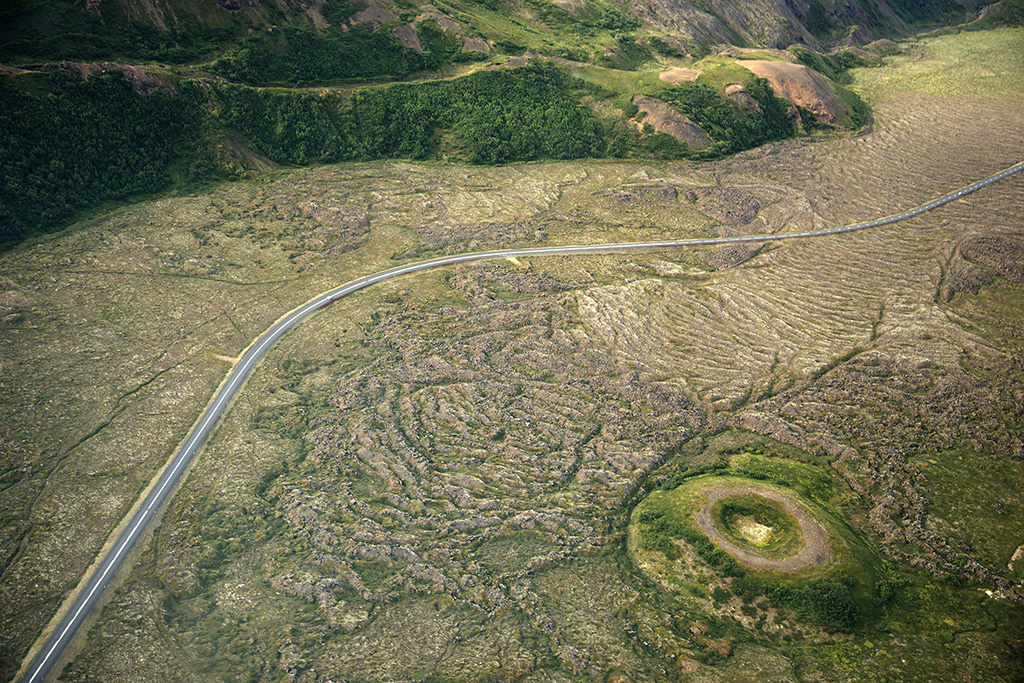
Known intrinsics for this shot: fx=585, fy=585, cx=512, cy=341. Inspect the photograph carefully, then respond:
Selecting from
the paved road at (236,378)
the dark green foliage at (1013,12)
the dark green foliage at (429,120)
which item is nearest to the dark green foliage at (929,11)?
the dark green foliage at (1013,12)

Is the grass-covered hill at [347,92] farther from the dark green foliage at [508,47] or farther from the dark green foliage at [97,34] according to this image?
the dark green foliage at [508,47]

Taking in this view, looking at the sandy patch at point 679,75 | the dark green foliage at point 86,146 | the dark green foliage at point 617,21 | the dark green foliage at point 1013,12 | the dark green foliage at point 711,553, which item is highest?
the dark green foliage at point 1013,12

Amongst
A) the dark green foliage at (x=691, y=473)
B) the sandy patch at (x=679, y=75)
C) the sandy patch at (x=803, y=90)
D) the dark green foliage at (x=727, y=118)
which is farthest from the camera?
the sandy patch at (x=803, y=90)

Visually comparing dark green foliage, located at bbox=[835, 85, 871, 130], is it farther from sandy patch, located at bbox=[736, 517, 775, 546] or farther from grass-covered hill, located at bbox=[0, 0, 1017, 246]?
sandy patch, located at bbox=[736, 517, 775, 546]

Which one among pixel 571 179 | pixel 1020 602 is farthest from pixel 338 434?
pixel 571 179

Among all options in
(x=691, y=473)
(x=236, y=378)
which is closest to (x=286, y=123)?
(x=236, y=378)

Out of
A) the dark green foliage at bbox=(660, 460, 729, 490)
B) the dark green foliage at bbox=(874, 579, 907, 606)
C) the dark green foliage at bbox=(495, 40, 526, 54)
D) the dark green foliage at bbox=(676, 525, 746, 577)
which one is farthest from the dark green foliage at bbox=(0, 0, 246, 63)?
the dark green foliage at bbox=(874, 579, 907, 606)

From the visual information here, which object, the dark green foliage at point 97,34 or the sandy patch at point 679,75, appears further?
the sandy patch at point 679,75
